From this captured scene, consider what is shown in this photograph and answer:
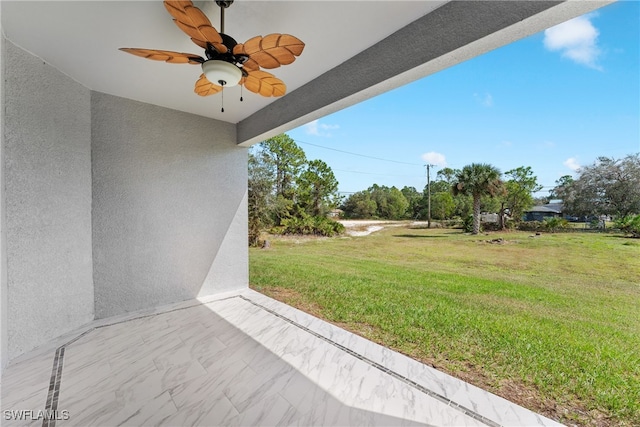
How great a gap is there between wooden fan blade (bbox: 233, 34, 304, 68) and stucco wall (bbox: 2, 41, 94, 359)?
206 cm

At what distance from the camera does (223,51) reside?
1339mm

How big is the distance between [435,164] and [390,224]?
5.04 ft

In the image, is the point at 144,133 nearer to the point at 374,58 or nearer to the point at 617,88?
the point at 374,58

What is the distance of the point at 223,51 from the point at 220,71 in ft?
0.33

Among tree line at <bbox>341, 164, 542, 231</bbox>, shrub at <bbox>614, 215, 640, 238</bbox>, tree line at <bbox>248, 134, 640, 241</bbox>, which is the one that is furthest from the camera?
tree line at <bbox>341, 164, 542, 231</bbox>

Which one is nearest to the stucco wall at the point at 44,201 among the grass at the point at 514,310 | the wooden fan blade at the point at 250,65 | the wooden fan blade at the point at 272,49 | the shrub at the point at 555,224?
the wooden fan blade at the point at 250,65

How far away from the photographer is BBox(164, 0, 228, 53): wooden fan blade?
1.04 metres

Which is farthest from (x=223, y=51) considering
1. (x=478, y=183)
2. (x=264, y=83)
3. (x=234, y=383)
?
(x=478, y=183)

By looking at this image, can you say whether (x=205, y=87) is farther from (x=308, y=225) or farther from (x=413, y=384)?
(x=308, y=225)

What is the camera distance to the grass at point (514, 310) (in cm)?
160

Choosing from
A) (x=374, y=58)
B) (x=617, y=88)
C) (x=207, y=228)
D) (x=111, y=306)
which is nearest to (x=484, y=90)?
(x=617, y=88)

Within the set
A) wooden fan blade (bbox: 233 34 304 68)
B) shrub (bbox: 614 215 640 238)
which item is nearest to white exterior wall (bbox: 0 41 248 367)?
wooden fan blade (bbox: 233 34 304 68)

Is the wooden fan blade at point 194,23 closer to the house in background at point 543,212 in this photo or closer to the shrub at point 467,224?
the house in background at point 543,212

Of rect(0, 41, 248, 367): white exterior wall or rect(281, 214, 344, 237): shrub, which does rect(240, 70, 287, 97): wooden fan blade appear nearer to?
rect(0, 41, 248, 367): white exterior wall
